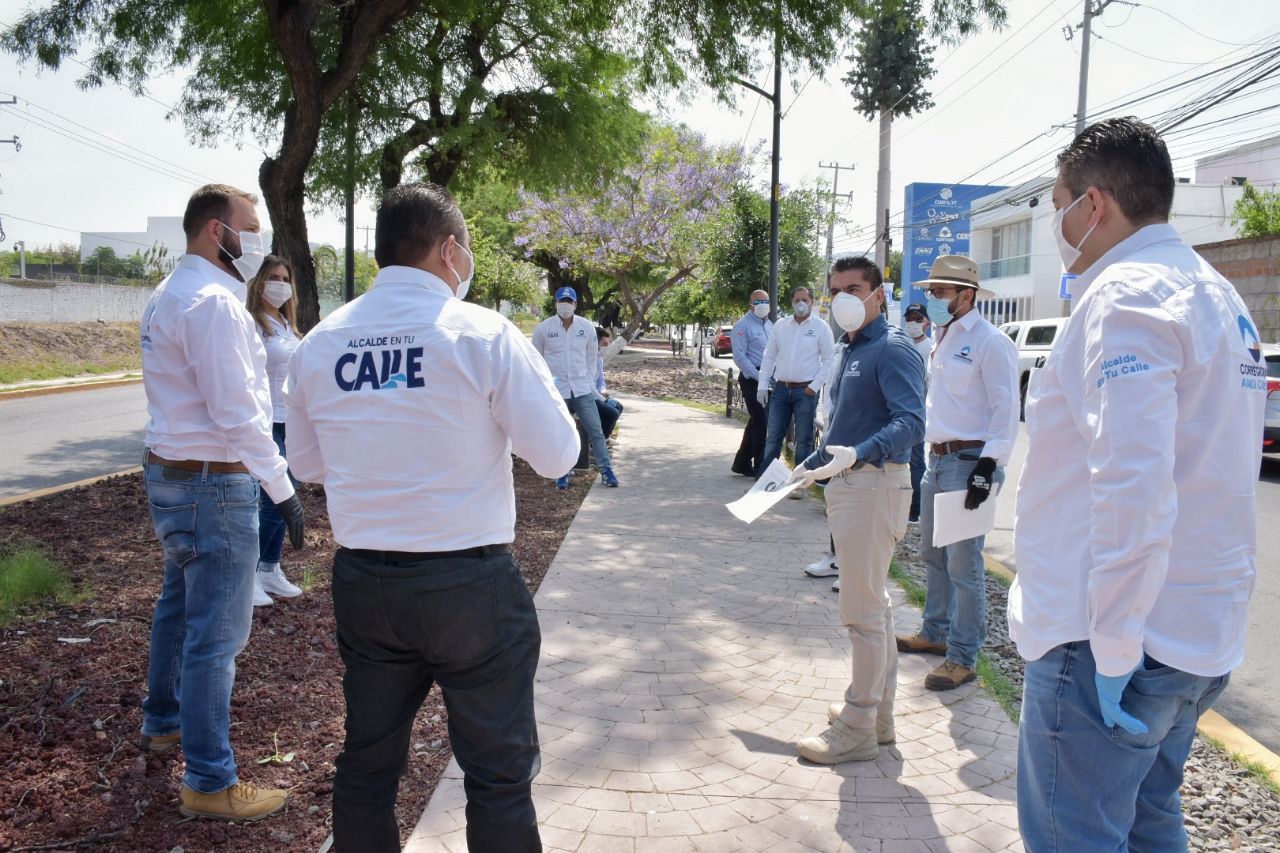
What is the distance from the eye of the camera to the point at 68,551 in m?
6.14

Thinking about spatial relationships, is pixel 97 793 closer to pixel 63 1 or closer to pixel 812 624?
pixel 812 624

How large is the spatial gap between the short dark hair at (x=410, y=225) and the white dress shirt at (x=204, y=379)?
0.92 m

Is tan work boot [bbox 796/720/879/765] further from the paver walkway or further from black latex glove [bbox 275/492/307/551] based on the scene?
black latex glove [bbox 275/492/307/551]

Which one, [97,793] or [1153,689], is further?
[97,793]

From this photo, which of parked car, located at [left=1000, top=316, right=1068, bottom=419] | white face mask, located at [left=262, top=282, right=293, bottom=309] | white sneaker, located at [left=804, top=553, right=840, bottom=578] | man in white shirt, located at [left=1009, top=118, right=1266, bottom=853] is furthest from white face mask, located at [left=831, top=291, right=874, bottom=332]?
parked car, located at [left=1000, top=316, right=1068, bottom=419]

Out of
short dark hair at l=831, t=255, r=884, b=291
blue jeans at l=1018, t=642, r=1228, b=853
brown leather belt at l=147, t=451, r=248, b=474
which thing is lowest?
blue jeans at l=1018, t=642, r=1228, b=853

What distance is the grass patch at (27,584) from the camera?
15.9 feet

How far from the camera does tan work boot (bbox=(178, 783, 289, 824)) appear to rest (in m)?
3.09

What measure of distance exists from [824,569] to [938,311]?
2.18m

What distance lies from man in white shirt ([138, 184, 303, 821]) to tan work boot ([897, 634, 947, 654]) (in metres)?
3.28

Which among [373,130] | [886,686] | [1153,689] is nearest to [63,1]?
[373,130]

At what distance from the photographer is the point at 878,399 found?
12.8 ft

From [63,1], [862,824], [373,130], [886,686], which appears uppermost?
[63,1]

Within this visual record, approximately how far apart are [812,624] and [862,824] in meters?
2.24
